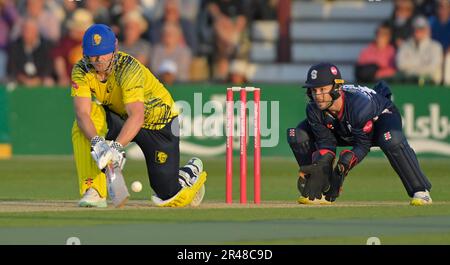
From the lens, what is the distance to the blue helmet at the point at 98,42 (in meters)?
14.0

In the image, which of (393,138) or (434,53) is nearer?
(393,138)

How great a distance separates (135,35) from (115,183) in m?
12.8

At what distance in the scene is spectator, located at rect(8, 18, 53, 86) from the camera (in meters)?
26.3

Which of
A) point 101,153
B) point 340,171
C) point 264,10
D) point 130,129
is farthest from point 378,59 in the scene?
point 101,153

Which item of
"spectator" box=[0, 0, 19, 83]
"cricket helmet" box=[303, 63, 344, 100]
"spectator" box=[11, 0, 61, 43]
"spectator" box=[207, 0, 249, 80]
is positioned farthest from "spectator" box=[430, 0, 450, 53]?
"cricket helmet" box=[303, 63, 344, 100]

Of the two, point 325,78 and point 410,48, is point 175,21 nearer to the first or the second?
point 410,48

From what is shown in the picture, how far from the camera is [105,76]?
1439cm

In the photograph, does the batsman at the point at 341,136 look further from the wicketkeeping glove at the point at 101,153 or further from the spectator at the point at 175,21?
the spectator at the point at 175,21

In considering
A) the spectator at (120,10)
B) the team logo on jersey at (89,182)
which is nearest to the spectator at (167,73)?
the spectator at (120,10)

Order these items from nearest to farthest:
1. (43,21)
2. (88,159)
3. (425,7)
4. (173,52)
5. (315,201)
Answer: (88,159), (315,201), (173,52), (425,7), (43,21)

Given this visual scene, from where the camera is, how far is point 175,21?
26328mm

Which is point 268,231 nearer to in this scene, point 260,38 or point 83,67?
point 83,67

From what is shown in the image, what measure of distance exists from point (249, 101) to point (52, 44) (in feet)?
17.7
